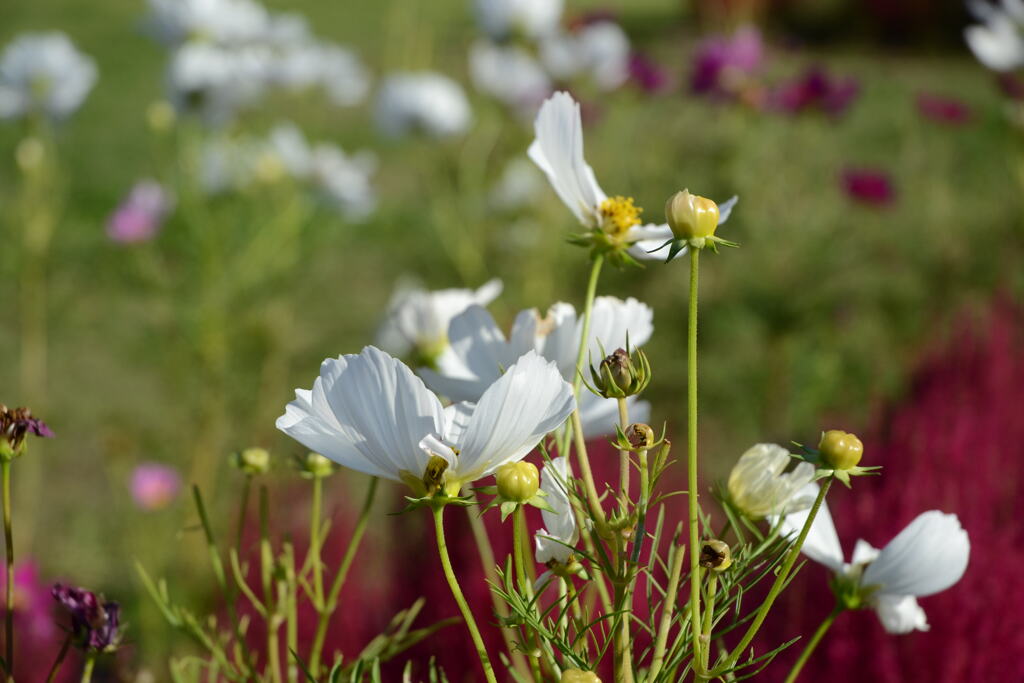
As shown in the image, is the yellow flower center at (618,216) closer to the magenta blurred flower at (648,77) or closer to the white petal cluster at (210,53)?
the white petal cluster at (210,53)

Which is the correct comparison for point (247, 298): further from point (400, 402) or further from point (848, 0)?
point (848, 0)

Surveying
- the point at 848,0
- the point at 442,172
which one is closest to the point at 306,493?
the point at 442,172

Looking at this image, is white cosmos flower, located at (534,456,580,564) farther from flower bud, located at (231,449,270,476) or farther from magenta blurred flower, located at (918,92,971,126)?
magenta blurred flower, located at (918,92,971,126)

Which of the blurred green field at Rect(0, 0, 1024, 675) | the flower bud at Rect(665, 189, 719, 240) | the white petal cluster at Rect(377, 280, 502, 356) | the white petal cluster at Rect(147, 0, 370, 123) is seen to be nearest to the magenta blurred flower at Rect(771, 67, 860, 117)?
the blurred green field at Rect(0, 0, 1024, 675)

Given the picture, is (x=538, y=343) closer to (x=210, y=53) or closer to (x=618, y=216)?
(x=618, y=216)

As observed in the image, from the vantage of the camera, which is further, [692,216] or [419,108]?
[419,108]

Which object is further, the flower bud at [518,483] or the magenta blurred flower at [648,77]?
the magenta blurred flower at [648,77]

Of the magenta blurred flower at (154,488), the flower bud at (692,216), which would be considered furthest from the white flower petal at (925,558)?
the magenta blurred flower at (154,488)

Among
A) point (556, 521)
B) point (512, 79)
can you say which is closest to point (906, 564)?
point (556, 521)
